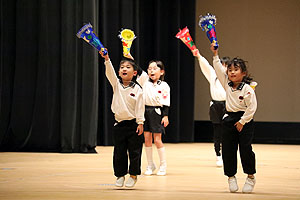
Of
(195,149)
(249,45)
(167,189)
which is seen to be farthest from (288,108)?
(167,189)

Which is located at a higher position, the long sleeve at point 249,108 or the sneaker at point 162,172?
the long sleeve at point 249,108

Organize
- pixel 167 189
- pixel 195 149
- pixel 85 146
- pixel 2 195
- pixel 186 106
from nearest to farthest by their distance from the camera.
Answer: pixel 2 195 → pixel 167 189 → pixel 85 146 → pixel 195 149 → pixel 186 106

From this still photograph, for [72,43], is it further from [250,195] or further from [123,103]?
[250,195]

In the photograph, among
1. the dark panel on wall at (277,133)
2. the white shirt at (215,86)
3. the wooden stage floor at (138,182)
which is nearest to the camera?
the wooden stage floor at (138,182)

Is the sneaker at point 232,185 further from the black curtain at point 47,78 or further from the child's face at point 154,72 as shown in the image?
the black curtain at point 47,78

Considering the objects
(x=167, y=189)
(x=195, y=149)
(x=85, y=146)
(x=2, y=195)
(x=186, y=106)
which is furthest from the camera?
(x=186, y=106)

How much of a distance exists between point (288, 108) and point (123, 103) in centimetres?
633

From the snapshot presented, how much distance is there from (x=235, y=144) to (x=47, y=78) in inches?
165

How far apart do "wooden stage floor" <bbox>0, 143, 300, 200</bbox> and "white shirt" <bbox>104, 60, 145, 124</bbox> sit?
578 millimetres

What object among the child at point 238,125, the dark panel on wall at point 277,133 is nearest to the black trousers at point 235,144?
the child at point 238,125

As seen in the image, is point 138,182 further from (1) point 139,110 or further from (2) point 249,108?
(2) point 249,108

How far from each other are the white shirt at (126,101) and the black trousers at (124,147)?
71 millimetres

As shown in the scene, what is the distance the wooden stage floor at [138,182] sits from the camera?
13.6 ft

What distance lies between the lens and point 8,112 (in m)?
8.05
